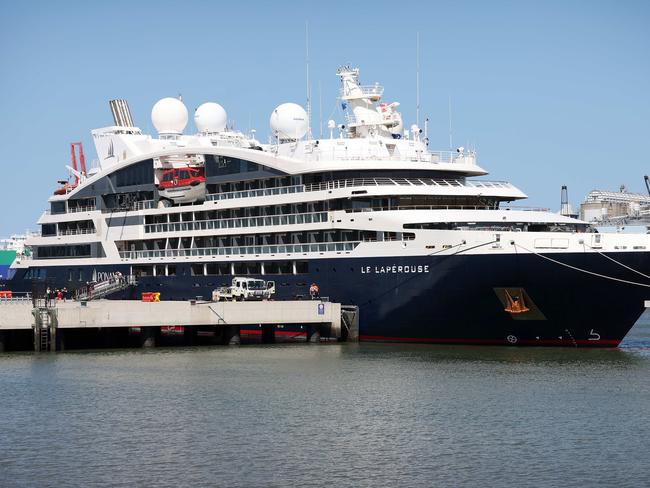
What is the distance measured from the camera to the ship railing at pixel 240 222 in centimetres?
6131

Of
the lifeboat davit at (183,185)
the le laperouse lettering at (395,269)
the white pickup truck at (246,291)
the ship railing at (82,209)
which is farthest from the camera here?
the ship railing at (82,209)

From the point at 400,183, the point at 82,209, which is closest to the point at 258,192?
the point at 400,183

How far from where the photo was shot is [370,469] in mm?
30391

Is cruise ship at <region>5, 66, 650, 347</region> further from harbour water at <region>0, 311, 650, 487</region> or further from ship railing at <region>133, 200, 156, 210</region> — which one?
harbour water at <region>0, 311, 650, 487</region>

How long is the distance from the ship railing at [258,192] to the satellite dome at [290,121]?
20.5ft

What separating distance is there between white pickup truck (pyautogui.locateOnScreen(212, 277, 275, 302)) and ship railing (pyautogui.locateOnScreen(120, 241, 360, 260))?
1894 mm

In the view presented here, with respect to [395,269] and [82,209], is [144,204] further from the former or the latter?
[395,269]

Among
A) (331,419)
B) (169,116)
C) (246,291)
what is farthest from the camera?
(169,116)

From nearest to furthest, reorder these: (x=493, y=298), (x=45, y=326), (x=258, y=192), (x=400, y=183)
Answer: (x=493, y=298) < (x=45, y=326) < (x=400, y=183) < (x=258, y=192)

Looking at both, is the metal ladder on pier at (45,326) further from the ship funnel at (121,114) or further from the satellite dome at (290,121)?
the ship funnel at (121,114)

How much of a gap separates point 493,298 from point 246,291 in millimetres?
14787

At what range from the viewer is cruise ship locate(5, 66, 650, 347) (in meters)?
52.9

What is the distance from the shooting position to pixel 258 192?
64.5 m

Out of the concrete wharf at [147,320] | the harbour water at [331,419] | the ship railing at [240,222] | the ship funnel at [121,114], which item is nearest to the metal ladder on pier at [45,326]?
Answer: the concrete wharf at [147,320]
